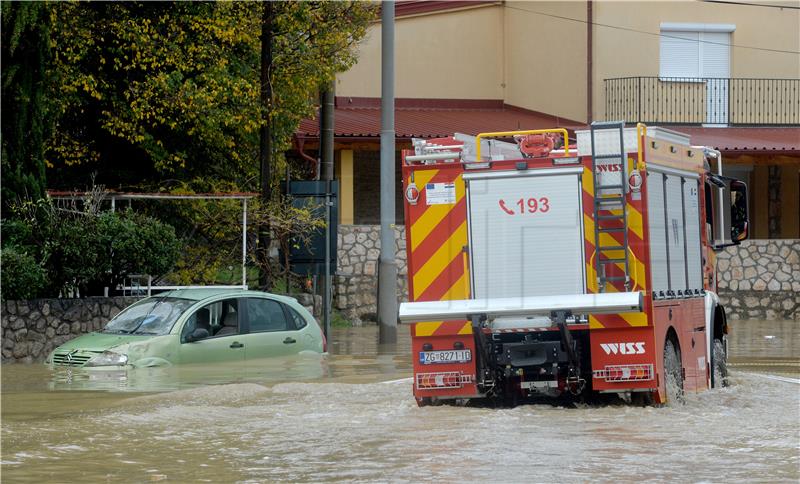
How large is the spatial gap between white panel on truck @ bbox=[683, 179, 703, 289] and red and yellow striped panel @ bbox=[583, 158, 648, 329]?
170cm

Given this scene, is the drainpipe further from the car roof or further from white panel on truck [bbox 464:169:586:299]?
white panel on truck [bbox 464:169:586:299]

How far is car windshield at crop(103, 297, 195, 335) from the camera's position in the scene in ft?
52.8

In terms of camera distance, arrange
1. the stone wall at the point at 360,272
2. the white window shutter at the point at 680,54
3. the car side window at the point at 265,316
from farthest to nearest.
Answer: the white window shutter at the point at 680,54 < the stone wall at the point at 360,272 < the car side window at the point at 265,316

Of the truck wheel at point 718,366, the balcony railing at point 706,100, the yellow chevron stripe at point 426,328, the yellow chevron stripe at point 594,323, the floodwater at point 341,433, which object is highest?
the balcony railing at point 706,100

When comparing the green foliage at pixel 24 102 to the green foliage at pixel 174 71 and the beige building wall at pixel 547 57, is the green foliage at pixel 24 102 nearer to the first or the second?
the green foliage at pixel 174 71

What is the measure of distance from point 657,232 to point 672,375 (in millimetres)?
1450

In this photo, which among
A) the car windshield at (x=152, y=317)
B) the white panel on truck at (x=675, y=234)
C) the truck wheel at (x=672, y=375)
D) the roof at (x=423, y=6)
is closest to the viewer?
the truck wheel at (x=672, y=375)

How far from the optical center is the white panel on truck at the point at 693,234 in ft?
46.3

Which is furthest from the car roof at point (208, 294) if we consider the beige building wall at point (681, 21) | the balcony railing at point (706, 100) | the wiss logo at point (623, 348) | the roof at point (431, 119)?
the beige building wall at point (681, 21)

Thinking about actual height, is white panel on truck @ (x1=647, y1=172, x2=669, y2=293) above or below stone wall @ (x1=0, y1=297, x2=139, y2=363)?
above

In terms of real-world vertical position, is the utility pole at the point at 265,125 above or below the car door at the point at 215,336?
above

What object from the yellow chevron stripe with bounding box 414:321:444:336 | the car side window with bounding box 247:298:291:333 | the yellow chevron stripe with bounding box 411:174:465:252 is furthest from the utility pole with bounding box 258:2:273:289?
the yellow chevron stripe with bounding box 414:321:444:336

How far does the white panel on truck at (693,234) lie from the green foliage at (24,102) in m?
10.7

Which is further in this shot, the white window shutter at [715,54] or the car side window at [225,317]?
the white window shutter at [715,54]
